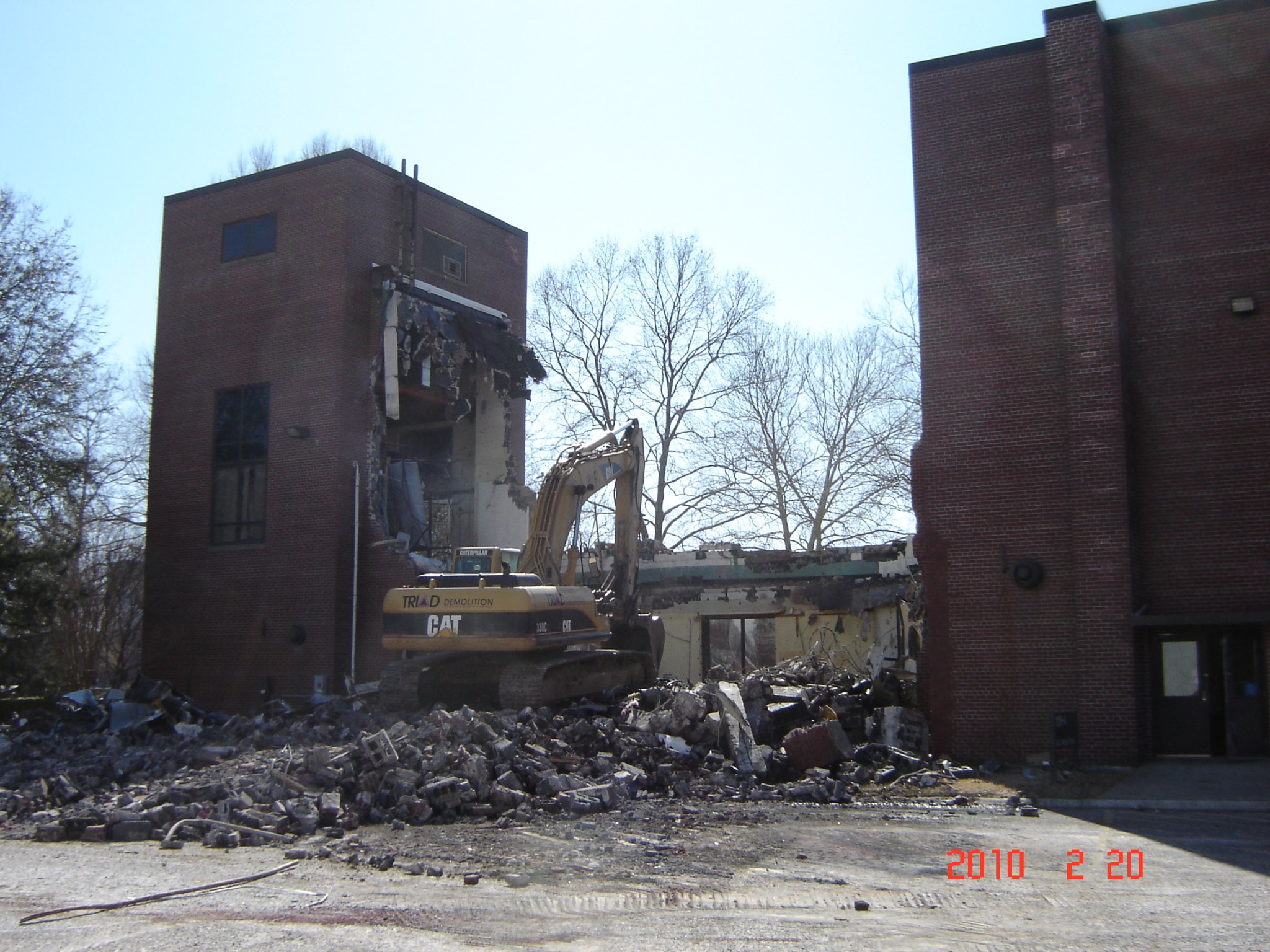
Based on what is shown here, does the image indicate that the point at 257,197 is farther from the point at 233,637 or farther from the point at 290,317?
the point at 233,637

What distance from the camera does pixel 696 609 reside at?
2964 centimetres

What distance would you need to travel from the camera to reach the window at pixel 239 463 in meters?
23.2

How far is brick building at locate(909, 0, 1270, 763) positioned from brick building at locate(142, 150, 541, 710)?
1110 centimetres

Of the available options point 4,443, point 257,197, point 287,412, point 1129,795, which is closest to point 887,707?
point 1129,795

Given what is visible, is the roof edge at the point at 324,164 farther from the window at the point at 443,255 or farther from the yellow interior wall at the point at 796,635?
the yellow interior wall at the point at 796,635

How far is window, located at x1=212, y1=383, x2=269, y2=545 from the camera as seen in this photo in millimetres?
23219

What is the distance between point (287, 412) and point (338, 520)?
8.75ft

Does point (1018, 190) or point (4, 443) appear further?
point (4, 443)

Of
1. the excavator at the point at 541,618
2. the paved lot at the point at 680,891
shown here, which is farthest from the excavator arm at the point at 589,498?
the paved lot at the point at 680,891

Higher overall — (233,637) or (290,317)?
(290,317)

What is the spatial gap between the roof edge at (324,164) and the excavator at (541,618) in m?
9.16

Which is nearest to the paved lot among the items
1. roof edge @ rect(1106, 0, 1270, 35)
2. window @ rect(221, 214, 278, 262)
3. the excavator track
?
the excavator track

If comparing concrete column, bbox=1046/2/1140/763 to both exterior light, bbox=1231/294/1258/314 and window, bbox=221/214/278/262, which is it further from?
window, bbox=221/214/278/262

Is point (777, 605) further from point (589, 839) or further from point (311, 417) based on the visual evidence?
point (589, 839)
